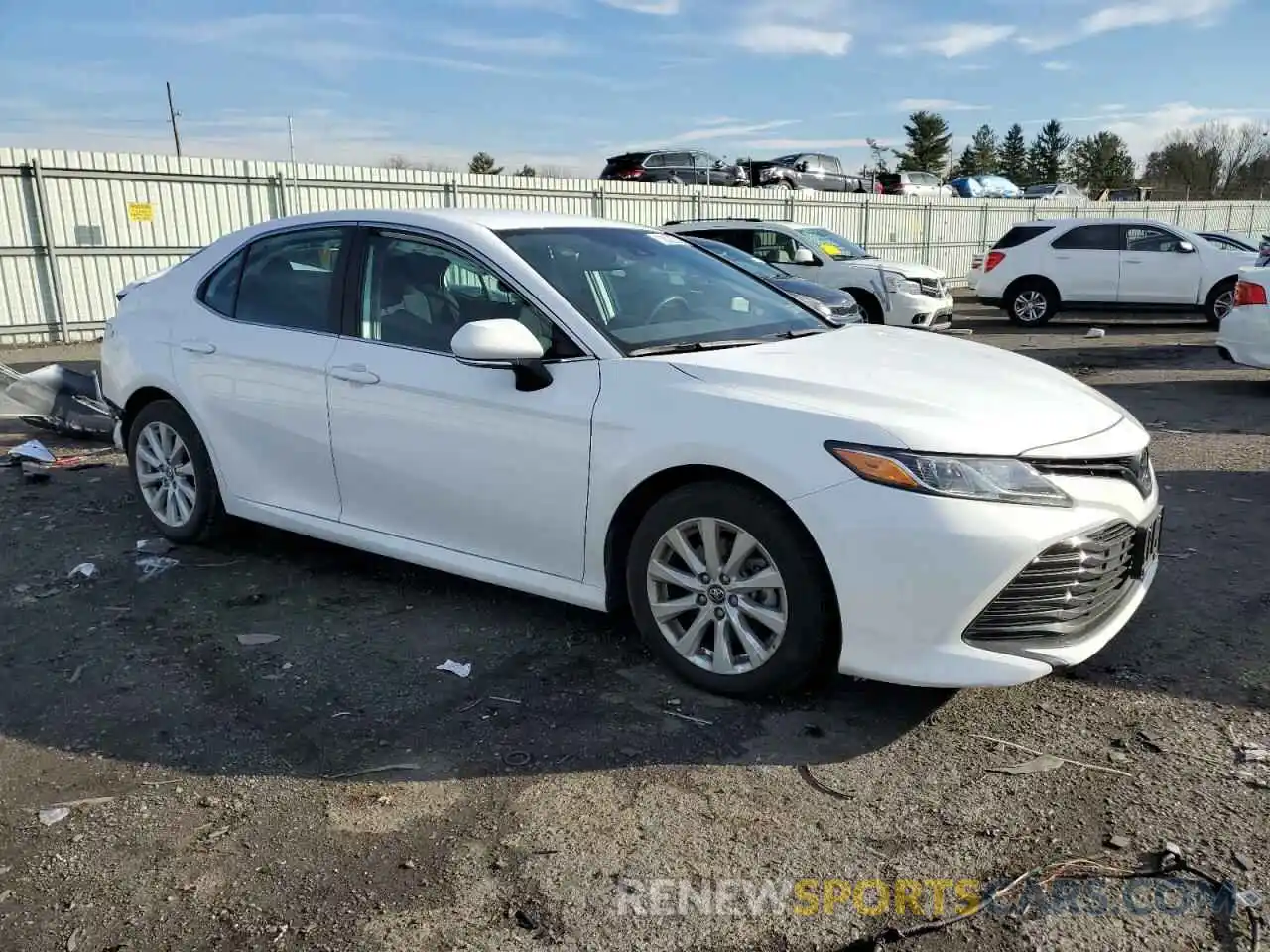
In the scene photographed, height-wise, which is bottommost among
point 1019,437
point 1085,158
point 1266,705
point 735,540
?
point 1266,705

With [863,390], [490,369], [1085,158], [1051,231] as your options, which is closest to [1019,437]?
[863,390]

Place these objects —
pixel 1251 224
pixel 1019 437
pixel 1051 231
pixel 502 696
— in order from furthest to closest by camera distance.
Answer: pixel 1251 224 → pixel 1051 231 → pixel 502 696 → pixel 1019 437

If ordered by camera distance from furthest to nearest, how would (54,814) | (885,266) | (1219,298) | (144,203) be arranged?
(1219,298), (144,203), (885,266), (54,814)

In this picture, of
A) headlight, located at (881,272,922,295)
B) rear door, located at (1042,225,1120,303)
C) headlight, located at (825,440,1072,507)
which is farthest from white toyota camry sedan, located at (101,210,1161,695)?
rear door, located at (1042,225,1120,303)

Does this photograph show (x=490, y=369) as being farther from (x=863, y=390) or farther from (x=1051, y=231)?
(x=1051, y=231)

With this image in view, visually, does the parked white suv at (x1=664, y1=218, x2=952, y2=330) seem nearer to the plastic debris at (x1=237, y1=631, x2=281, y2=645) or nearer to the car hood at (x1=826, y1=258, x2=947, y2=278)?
the car hood at (x1=826, y1=258, x2=947, y2=278)

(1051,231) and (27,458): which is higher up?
(1051,231)

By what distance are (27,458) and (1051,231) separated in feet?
49.1

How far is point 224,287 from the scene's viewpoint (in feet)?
16.3

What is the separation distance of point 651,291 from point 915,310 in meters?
10.7

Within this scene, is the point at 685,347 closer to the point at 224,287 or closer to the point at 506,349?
the point at 506,349

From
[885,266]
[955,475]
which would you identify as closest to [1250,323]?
[885,266]

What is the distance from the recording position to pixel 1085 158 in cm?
7931

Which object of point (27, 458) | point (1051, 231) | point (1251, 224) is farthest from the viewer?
point (1251, 224)
